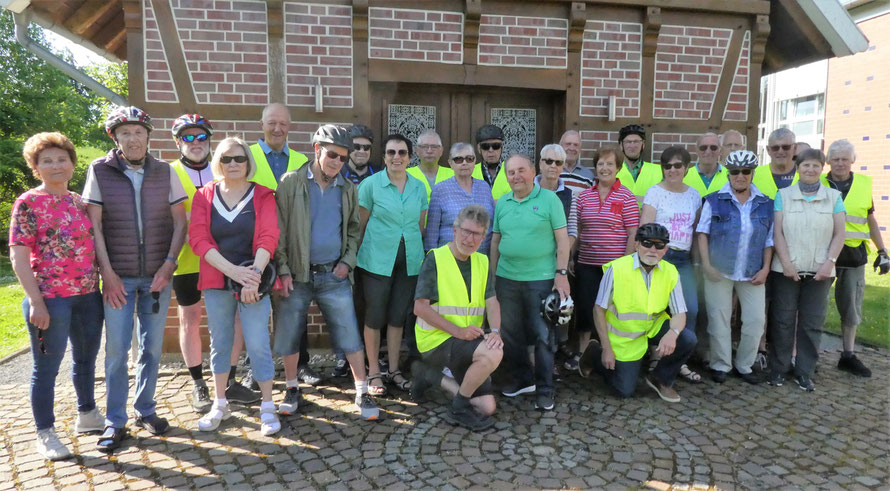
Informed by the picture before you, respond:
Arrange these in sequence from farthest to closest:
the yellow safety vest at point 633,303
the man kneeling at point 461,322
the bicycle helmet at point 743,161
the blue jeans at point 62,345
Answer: the bicycle helmet at point 743,161
the yellow safety vest at point 633,303
the man kneeling at point 461,322
the blue jeans at point 62,345

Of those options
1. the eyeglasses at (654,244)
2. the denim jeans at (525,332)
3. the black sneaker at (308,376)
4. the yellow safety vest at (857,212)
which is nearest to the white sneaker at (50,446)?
the black sneaker at (308,376)

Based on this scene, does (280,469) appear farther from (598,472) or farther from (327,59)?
(327,59)

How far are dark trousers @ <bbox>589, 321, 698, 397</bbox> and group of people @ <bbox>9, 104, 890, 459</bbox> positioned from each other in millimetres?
15

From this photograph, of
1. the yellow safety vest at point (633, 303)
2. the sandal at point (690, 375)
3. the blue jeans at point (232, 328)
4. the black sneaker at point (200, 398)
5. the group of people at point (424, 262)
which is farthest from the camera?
the sandal at point (690, 375)

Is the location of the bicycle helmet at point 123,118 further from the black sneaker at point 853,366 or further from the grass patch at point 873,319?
the grass patch at point 873,319

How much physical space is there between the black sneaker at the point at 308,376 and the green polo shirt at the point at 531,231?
5.69 feet

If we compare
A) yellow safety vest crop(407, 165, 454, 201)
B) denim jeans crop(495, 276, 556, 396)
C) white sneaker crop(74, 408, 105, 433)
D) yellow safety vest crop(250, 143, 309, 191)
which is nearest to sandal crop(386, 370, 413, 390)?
denim jeans crop(495, 276, 556, 396)

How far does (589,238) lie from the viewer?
14.4 ft

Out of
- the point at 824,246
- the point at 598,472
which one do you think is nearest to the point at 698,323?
the point at 824,246

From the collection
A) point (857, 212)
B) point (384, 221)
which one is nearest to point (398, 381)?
point (384, 221)

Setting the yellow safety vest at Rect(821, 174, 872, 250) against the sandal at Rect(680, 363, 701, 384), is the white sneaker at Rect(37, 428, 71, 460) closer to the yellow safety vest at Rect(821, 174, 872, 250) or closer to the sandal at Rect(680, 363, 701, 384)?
the sandal at Rect(680, 363, 701, 384)

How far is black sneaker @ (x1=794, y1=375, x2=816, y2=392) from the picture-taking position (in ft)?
14.2

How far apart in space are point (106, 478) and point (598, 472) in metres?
2.64

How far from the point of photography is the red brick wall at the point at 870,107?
12148 millimetres
